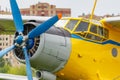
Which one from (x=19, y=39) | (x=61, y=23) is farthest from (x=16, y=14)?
(x=61, y=23)

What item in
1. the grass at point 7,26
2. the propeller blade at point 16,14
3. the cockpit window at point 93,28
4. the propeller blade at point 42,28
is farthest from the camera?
the grass at point 7,26

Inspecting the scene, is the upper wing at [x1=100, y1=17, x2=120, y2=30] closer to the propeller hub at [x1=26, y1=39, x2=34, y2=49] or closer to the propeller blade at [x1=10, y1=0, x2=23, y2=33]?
the propeller blade at [x1=10, y1=0, x2=23, y2=33]

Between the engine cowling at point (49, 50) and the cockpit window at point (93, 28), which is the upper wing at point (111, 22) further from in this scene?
the engine cowling at point (49, 50)

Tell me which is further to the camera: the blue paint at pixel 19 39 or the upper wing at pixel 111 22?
the upper wing at pixel 111 22

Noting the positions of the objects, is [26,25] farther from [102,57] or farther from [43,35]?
[102,57]

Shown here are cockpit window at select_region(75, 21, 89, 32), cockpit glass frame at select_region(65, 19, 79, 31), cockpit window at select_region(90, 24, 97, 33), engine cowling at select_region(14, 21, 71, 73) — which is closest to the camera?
engine cowling at select_region(14, 21, 71, 73)

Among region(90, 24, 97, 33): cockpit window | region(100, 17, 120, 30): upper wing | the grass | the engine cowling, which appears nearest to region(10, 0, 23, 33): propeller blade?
the engine cowling

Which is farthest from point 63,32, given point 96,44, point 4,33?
point 4,33

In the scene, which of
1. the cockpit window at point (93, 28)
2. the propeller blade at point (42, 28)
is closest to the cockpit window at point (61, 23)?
the cockpit window at point (93, 28)

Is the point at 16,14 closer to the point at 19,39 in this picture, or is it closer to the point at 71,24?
the point at 19,39

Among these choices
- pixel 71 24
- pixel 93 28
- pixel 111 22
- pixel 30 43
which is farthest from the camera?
pixel 111 22

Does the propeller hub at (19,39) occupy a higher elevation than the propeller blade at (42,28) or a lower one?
lower

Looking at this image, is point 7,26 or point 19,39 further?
point 7,26

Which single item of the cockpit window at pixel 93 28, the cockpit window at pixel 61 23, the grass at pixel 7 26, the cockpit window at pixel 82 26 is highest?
the cockpit window at pixel 61 23
